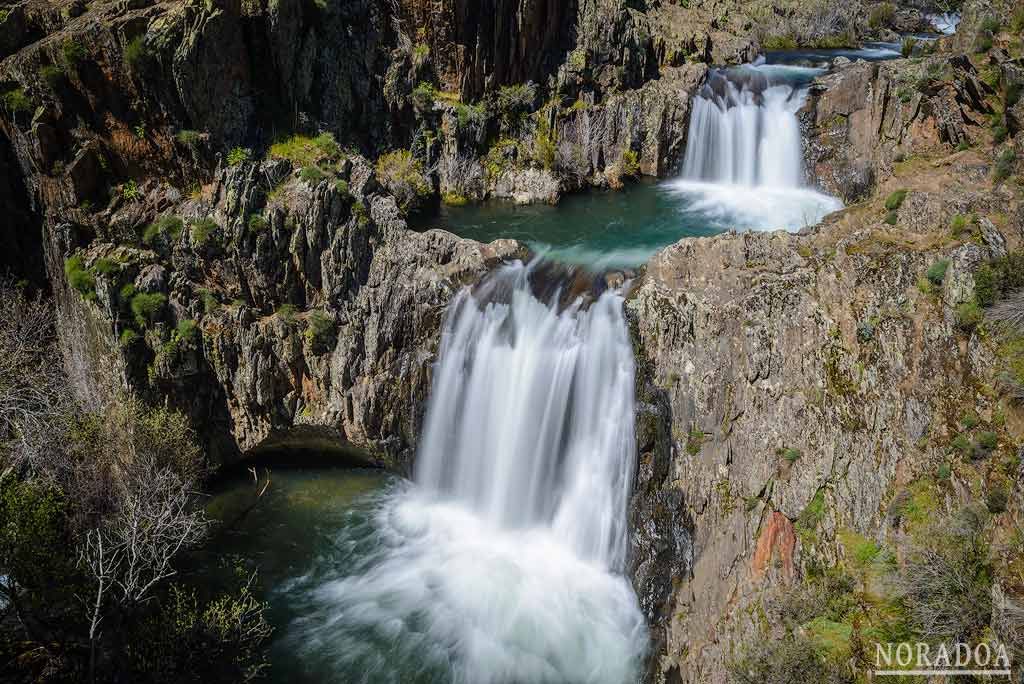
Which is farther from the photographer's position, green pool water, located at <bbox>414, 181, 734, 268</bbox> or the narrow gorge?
green pool water, located at <bbox>414, 181, 734, 268</bbox>

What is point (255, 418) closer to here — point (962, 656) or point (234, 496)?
point (234, 496)

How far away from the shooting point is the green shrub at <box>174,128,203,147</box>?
25.1 metres

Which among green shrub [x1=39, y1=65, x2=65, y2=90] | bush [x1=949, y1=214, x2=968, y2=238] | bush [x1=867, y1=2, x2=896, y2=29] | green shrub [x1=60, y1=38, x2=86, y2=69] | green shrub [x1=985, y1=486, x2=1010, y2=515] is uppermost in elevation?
bush [x1=867, y1=2, x2=896, y2=29]

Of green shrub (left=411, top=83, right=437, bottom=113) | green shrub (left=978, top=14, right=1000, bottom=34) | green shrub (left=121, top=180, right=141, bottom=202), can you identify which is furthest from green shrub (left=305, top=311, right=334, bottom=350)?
green shrub (left=978, top=14, right=1000, bottom=34)

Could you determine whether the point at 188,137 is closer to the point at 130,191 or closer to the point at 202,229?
the point at 130,191

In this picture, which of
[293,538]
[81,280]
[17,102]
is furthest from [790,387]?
[17,102]

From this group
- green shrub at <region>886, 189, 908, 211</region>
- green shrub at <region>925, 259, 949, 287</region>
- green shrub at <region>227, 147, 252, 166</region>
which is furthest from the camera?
green shrub at <region>227, 147, 252, 166</region>

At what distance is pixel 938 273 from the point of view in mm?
15758

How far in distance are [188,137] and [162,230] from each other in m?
3.85

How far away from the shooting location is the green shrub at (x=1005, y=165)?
714 inches

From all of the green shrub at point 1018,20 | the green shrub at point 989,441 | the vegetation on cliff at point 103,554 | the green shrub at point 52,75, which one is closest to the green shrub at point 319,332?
the vegetation on cliff at point 103,554

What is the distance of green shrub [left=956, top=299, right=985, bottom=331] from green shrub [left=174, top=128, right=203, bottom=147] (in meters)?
25.3

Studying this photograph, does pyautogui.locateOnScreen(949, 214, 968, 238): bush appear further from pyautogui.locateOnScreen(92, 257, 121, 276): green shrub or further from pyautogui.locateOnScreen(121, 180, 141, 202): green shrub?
pyautogui.locateOnScreen(121, 180, 141, 202): green shrub

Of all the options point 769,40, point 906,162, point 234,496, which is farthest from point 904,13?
point 234,496
